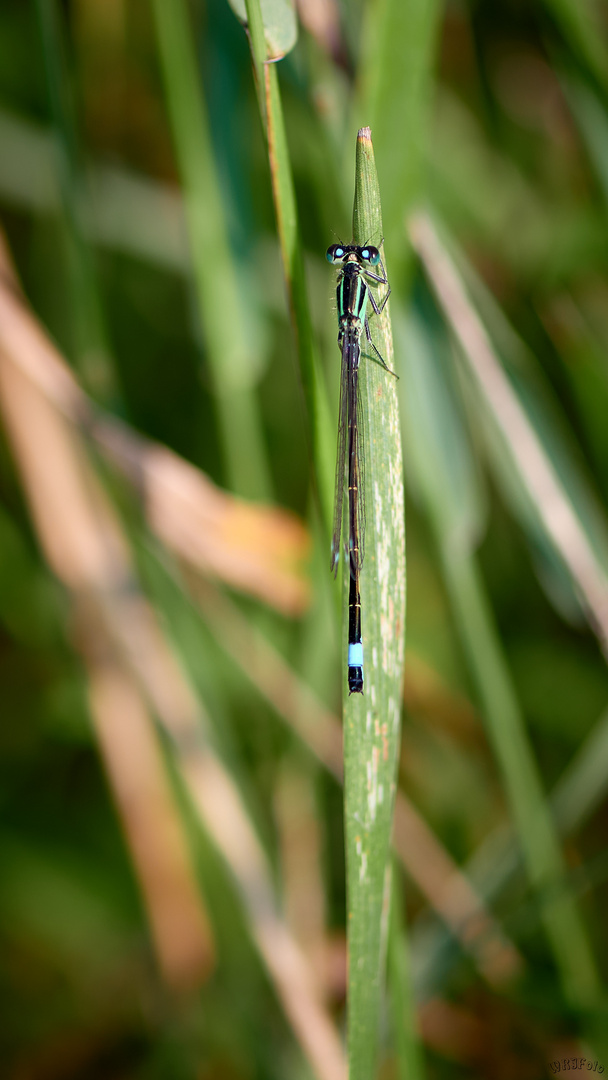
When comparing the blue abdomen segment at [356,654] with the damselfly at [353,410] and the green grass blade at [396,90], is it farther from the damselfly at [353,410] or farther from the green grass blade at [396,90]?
the green grass blade at [396,90]

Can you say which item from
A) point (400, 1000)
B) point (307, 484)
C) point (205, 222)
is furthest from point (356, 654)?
point (307, 484)

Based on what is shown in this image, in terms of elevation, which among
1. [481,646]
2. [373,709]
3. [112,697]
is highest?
[112,697]

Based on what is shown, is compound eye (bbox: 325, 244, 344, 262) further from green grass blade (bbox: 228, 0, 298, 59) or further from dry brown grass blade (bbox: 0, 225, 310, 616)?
dry brown grass blade (bbox: 0, 225, 310, 616)

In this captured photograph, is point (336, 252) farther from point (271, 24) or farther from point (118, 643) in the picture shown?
point (118, 643)

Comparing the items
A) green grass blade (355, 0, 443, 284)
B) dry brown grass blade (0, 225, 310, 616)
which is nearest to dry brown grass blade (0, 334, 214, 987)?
dry brown grass blade (0, 225, 310, 616)

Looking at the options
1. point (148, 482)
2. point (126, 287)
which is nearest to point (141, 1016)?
point (148, 482)

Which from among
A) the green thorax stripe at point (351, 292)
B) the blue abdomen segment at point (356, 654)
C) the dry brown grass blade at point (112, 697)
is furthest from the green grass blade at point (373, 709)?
the dry brown grass blade at point (112, 697)

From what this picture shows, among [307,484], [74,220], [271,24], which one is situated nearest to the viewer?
[271,24]
